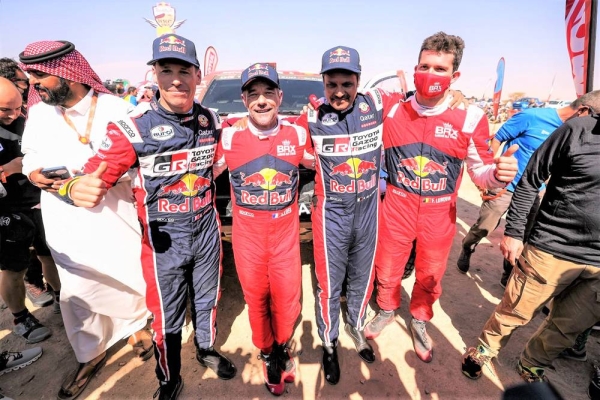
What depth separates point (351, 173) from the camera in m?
2.18

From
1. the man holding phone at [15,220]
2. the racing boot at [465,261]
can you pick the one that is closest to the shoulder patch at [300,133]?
the man holding phone at [15,220]

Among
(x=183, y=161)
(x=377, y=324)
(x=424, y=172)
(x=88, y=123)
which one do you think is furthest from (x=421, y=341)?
(x=88, y=123)

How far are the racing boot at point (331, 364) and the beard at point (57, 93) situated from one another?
2726mm

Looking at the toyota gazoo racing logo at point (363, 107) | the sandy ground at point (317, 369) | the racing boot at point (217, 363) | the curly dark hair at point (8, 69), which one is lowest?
the sandy ground at point (317, 369)

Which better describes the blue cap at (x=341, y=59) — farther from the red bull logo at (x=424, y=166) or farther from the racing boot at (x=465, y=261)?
the racing boot at (x=465, y=261)

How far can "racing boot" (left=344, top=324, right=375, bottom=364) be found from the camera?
2.54m

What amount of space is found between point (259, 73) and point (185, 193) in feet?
3.11

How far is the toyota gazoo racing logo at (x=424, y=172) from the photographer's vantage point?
→ 2.28 metres

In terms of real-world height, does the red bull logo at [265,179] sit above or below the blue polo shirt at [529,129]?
below

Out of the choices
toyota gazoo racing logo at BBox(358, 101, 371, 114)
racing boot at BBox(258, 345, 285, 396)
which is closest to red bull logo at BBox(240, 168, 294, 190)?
toyota gazoo racing logo at BBox(358, 101, 371, 114)

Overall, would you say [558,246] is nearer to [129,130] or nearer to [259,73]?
[259,73]

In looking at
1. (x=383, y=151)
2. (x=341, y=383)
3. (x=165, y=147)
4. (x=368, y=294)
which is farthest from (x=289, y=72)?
(x=341, y=383)

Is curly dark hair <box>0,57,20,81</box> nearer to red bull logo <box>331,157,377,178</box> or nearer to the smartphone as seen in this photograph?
the smartphone

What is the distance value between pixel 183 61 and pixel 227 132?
52 centimetres
